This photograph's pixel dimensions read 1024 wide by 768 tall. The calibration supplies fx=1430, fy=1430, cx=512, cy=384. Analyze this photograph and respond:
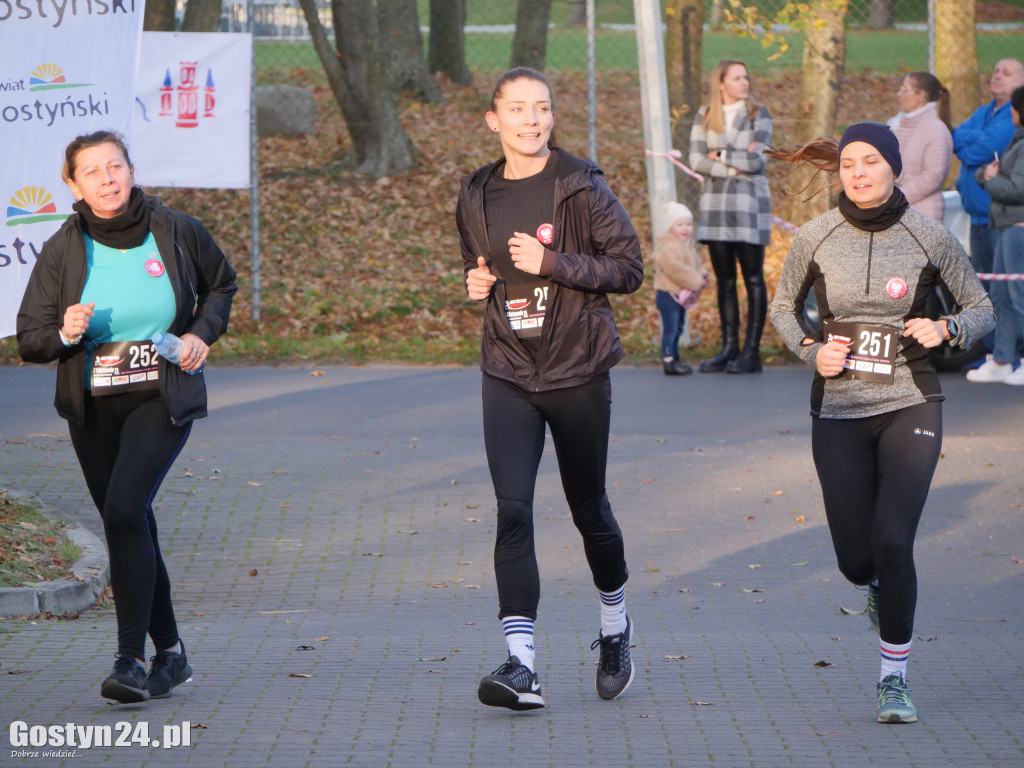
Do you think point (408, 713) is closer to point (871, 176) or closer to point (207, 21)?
point (871, 176)

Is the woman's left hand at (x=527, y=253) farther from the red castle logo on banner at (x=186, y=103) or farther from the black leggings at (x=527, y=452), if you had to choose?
the red castle logo on banner at (x=186, y=103)

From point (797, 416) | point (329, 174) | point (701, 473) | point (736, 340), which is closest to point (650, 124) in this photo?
point (736, 340)

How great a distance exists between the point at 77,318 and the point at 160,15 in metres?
13.7

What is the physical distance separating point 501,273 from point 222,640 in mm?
2173

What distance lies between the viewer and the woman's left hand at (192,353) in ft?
16.4

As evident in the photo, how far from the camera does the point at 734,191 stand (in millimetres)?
11711

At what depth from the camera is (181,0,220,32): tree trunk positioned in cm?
1852

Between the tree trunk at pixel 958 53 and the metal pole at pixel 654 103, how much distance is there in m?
4.28

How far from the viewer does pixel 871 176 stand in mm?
4977

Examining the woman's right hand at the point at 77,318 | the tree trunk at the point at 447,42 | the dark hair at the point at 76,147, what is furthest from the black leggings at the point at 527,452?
the tree trunk at the point at 447,42

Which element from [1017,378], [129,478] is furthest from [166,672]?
[1017,378]

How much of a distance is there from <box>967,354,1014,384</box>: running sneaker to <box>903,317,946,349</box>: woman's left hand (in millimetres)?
6897

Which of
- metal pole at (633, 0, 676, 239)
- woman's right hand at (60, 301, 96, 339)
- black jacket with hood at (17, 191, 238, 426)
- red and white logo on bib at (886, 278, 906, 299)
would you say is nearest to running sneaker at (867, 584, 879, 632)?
red and white logo on bib at (886, 278, 906, 299)

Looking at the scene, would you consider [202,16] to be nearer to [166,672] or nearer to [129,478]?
[129,478]
